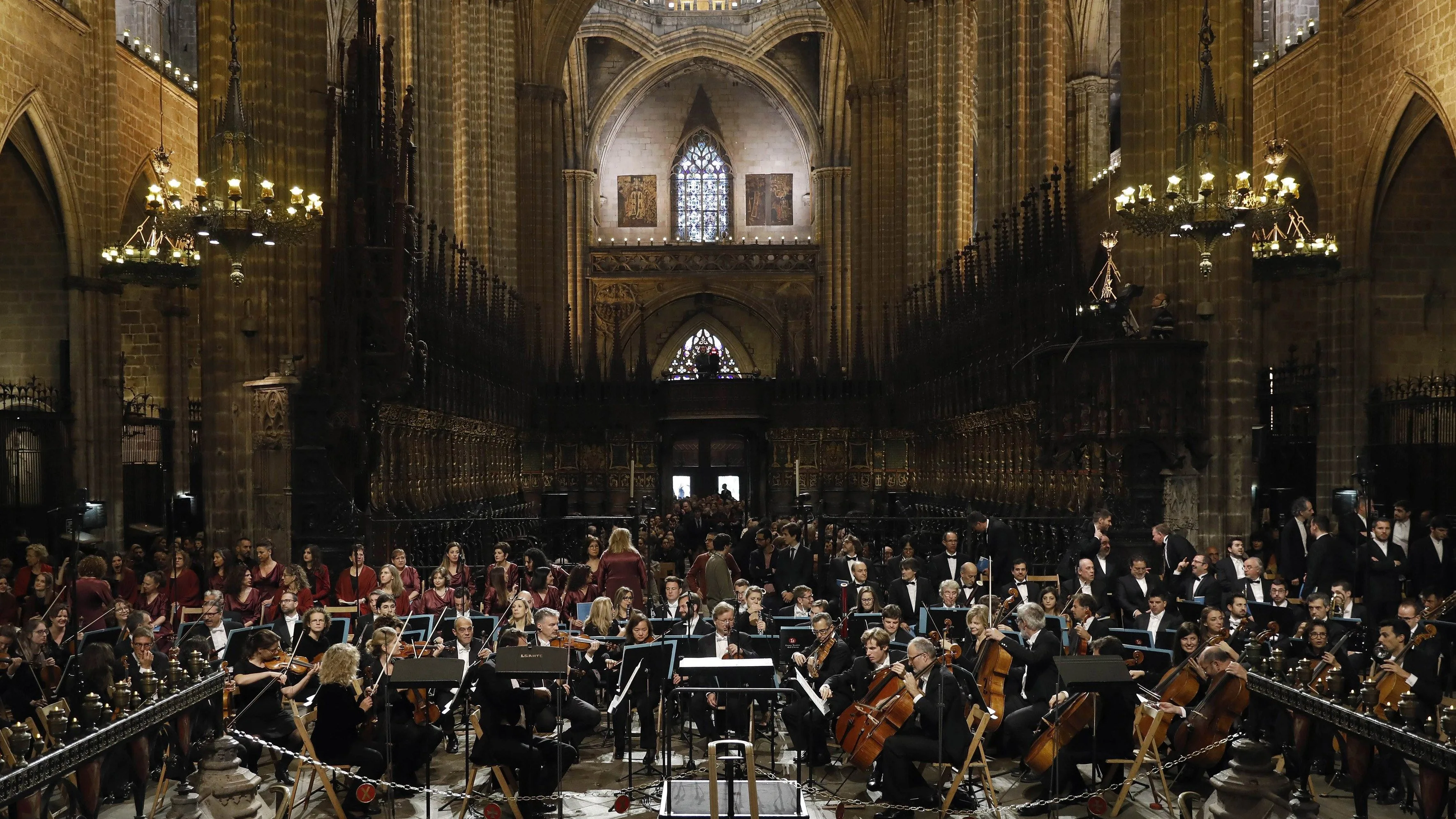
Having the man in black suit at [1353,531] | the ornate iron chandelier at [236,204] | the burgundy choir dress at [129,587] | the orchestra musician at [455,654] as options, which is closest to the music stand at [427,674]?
the orchestra musician at [455,654]

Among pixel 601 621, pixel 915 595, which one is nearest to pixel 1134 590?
pixel 915 595

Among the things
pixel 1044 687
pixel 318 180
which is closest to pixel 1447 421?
pixel 1044 687

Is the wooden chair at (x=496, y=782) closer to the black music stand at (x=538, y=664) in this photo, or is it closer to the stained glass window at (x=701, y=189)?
the black music stand at (x=538, y=664)

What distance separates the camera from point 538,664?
743 cm

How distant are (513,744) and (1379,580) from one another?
25.0 ft

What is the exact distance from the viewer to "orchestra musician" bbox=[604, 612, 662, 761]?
936 centimetres

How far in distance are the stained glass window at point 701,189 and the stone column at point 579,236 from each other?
313 cm

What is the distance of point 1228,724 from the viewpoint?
7887 millimetres

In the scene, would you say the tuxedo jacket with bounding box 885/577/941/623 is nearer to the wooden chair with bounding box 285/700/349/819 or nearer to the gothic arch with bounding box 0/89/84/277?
the wooden chair with bounding box 285/700/349/819

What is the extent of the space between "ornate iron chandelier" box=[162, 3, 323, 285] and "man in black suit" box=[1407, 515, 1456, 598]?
10.7 m

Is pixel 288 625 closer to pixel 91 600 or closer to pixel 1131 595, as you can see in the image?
pixel 91 600

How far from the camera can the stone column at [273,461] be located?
44.4ft

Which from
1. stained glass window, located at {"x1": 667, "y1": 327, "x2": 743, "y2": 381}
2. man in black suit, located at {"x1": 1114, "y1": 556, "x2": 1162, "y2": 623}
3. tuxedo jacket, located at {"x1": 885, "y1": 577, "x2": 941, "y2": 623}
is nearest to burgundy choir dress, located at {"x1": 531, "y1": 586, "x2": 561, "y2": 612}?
tuxedo jacket, located at {"x1": 885, "y1": 577, "x2": 941, "y2": 623}

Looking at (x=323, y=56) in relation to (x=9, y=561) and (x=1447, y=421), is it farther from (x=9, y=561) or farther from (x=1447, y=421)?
(x=1447, y=421)
